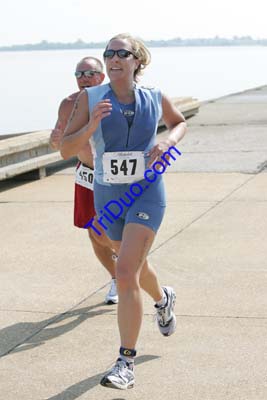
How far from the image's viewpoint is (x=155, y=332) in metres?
6.21

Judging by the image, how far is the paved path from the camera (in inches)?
211

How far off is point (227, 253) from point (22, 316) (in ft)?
6.98

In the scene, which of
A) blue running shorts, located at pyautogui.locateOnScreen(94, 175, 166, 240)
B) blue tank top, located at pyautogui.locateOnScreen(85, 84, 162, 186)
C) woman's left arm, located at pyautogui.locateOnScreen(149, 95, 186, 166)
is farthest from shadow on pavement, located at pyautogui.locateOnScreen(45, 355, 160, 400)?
woman's left arm, located at pyautogui.locateOnScreen(149, 95, 186, 166)

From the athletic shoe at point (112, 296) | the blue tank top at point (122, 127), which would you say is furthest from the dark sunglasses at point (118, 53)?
the athletic shoe at point (112, 296)

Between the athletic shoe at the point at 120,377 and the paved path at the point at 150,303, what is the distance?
0.07 meters

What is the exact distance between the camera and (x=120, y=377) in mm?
5137

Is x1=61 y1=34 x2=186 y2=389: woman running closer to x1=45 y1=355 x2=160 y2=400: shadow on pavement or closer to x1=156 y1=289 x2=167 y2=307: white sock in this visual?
x1=45 y1=355 x2=160 y2=400: shadow on pavement

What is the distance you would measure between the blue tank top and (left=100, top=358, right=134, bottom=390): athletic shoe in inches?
39.8

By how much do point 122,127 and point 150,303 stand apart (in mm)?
1761

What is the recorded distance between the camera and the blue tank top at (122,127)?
543 cm

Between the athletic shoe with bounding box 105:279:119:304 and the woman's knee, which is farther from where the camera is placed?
the athletic shoe with bounding box 105:279:119:304

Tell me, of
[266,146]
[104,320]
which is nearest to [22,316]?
[104,320]

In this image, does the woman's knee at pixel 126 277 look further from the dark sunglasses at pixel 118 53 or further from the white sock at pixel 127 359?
the dark sunglasses at pixel 118 53

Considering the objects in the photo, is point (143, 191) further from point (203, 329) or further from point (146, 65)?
point (203, 329)
